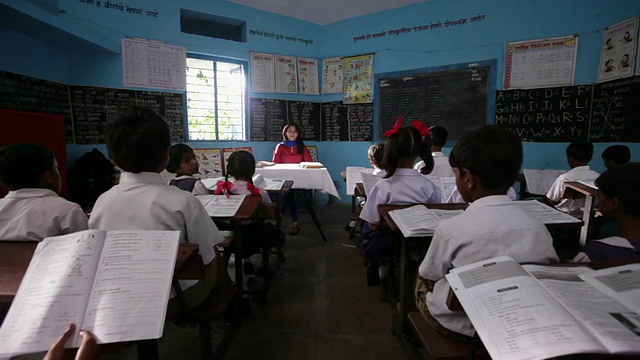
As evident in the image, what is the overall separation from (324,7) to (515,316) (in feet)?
16.1

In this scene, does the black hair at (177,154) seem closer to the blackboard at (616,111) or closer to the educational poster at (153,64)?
the educational poster at (153,64)

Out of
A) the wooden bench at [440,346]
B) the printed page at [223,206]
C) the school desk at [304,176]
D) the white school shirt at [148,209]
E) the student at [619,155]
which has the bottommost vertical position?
the wooden bench at [440,346]

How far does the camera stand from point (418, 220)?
1.41 meters

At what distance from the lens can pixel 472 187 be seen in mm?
1060

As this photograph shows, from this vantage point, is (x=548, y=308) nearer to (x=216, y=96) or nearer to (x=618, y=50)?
(x=618, y=50)

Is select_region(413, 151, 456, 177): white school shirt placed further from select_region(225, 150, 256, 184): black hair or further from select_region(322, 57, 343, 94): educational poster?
select_region(322, 57, 343, 94): educational poster

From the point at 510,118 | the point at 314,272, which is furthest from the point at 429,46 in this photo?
the point at 314,272

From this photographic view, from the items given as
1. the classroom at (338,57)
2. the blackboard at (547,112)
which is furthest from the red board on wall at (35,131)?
the blackboard at (547,112)

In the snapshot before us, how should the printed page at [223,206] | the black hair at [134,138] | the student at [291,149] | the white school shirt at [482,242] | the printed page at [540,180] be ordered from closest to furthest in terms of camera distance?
the white school shirt at [482,242] < the black hair at [134,138] < the printed page at [223,206] < the printed page at [540,180] < the student at [291,149]

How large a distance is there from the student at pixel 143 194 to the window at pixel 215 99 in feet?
11.7

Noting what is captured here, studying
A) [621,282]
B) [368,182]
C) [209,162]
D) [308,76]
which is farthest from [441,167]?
[209,162]

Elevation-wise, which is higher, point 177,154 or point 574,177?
point 177,154

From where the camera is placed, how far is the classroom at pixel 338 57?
3.30m

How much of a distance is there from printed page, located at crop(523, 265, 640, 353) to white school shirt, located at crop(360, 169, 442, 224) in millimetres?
1165
